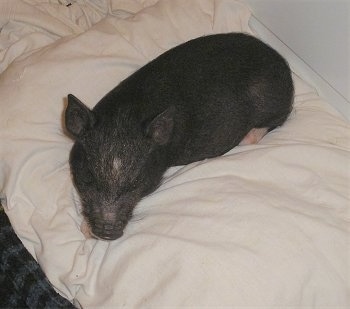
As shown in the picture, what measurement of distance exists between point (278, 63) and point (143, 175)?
97cm

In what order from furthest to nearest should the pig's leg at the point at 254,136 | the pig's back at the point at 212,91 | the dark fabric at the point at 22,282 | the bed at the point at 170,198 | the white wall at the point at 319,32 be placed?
the pig's leg at the point at 254,136
the white wall at the point at 319,32
the pig's back at the point at 212,91
the dark fabric at the point at 22,282
the bed at the point at 170,198

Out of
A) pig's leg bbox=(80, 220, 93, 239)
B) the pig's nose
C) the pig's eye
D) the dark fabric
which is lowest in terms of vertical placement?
the dark fabric

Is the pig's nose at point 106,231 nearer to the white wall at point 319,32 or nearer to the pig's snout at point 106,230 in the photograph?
the pig's snout at point 106,230

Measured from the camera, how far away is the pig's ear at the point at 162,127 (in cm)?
217

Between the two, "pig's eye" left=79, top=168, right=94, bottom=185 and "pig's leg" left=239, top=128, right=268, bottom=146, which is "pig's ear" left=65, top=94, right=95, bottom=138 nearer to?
"pig's eye" left=79, top=168, right=94, bottom=185

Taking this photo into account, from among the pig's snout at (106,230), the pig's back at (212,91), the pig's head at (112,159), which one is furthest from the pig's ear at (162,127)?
the pig's snout at (106,230)

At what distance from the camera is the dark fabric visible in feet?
7.62

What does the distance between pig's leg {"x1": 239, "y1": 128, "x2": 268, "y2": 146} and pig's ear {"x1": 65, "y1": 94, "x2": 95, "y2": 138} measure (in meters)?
0.93

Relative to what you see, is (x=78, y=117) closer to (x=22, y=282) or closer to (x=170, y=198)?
(x=170, y=198)

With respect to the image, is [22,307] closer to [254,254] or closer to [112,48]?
[254,254]

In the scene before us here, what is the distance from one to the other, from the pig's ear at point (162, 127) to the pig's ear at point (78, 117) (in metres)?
0.24

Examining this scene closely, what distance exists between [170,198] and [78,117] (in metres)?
0.55

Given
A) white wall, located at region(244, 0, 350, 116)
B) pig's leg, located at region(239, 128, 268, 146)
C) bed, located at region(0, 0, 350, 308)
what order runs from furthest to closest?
pig's leg, located at region(239, 128, 268, 146) < white wall, located at region(244, 0, 350, 116) < bed, located at region(0, 0, 350, 308)

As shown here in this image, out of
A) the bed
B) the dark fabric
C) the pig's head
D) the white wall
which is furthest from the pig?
the dark fabric
